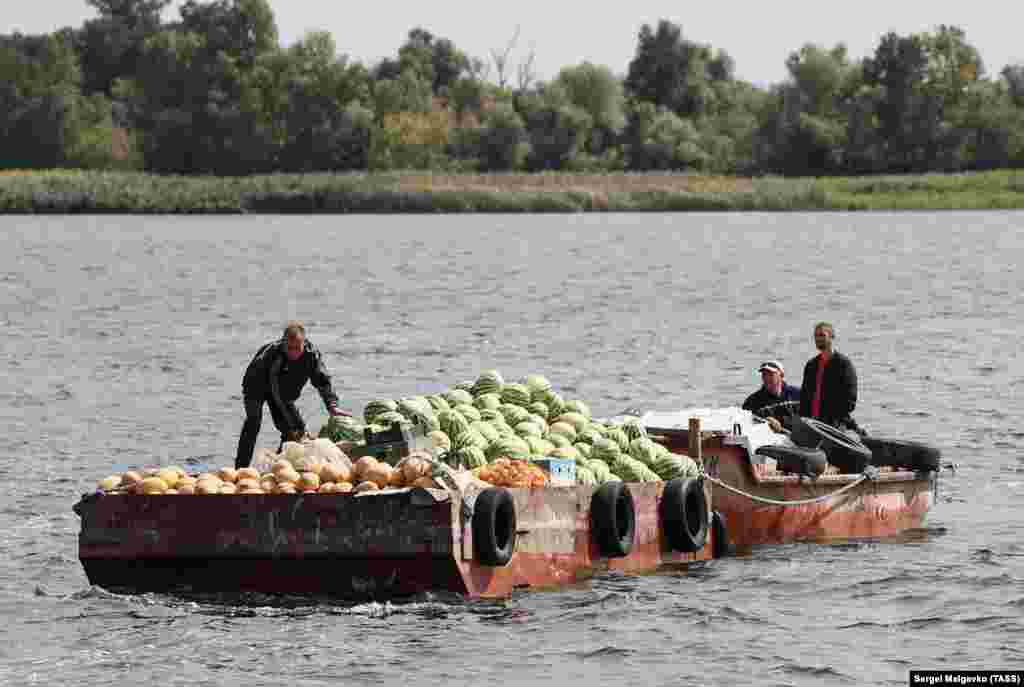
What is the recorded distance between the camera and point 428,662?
1766 cm

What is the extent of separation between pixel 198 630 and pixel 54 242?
9043 cm

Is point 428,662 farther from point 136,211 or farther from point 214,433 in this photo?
point 136,211

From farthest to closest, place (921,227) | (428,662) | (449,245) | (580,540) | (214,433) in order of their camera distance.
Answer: (921,227)
(449,245)
(214,433)
(580,540)
(428,662)

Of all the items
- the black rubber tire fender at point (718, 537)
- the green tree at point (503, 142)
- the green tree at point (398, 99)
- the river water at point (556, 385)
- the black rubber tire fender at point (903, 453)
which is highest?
the green tree at point (398, 99)

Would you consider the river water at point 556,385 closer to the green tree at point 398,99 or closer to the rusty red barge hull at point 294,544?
the rusty red barge hull at point 294,544

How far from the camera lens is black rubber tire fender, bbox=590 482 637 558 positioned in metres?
20.0

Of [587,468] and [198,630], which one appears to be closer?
[198,630]

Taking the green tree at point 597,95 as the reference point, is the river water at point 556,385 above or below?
below

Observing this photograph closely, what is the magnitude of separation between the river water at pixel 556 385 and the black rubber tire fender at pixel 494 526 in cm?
49

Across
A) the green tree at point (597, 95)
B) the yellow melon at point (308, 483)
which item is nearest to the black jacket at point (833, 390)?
the yellow melon at point (308, 483)

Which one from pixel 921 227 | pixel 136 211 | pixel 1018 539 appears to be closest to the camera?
pixel 1018 539

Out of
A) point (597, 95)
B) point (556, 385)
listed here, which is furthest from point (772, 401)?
point (597, 95)

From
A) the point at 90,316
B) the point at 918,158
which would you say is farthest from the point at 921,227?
the point at 90,316

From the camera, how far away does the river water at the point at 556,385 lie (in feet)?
59.5
